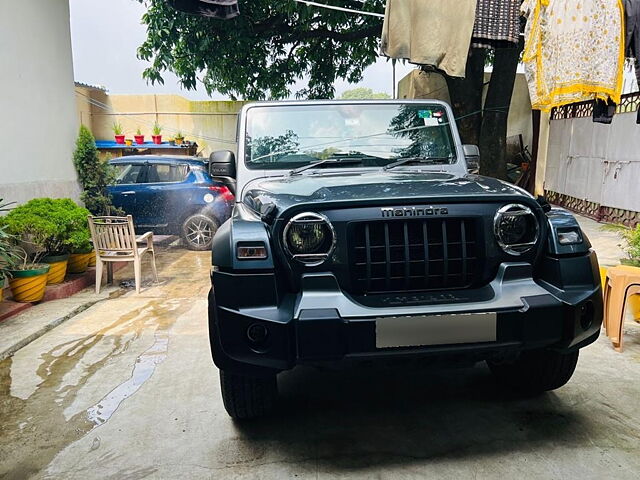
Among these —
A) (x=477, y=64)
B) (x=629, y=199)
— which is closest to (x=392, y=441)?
(x=629, y=199)

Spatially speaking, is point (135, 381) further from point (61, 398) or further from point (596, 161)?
point (596, 161)

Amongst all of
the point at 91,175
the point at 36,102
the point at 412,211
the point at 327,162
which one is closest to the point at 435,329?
the point at 412,211

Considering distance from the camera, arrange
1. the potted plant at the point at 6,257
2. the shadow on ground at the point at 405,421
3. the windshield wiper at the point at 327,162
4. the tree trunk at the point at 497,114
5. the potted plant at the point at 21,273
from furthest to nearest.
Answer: the tree trunk at the point at 497,114, the potted plant at the point at 21,273, the potted plant at the point at 6,257, the windshield wiper at the point at 327,162, the shadow on ground at the point at 405,421

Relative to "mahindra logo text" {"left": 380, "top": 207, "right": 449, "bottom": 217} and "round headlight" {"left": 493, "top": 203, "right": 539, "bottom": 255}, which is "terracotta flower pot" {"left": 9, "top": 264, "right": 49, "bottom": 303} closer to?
"mahindra logo text" {"left": 380, "top": 207, "right": 449, "bottom": 217}

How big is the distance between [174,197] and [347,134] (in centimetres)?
549

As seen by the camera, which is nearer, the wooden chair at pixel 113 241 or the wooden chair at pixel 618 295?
the wooden chair at pixel 618 295

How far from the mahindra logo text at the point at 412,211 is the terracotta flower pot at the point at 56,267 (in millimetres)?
4508

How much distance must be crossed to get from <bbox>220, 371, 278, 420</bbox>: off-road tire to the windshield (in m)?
1.48

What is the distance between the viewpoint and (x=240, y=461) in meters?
2.42

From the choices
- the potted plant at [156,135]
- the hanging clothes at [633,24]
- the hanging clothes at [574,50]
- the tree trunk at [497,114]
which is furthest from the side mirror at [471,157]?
the potted plant at [156,135]

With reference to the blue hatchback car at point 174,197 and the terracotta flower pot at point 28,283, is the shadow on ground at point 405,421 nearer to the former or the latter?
the terracotta flower pot at point 28,283

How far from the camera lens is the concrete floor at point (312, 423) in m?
2.37

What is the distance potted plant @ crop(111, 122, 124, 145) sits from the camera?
1307 centimetres

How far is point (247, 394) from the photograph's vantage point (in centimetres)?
260
